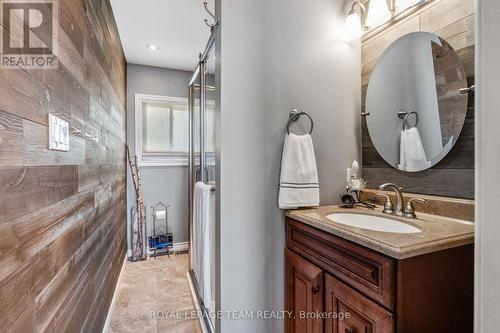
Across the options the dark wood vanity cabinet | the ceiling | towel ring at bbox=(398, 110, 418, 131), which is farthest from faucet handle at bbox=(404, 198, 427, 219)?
the ceiling

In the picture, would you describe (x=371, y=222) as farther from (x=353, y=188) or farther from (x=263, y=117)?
(x=263, y=117)

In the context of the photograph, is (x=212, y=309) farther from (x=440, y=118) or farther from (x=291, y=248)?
(x=440, y=118)

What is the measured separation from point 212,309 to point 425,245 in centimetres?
130

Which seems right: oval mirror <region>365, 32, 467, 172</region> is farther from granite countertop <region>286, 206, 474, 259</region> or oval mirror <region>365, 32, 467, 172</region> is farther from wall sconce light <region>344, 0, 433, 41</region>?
granite countertop <region>286, 206, 474, 259</region>

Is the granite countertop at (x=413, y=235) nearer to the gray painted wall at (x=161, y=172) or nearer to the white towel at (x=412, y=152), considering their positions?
the white towel at (x=412, y=152)

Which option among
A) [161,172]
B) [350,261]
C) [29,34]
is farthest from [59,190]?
[161,172]

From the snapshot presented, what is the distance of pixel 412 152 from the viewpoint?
1.39m

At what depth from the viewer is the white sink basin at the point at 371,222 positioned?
48.1 inches

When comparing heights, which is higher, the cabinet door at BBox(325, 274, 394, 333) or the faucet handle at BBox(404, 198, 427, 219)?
the faucet handle at BBox(404, 198, 427, 219)

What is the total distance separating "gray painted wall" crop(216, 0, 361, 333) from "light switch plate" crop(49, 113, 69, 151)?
0.69 m

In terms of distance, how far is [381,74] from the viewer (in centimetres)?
154

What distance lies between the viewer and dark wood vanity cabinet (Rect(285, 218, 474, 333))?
84 centimetres

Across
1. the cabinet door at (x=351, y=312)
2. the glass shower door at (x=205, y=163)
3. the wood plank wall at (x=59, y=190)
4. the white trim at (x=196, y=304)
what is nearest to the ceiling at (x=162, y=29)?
the wood plank wall at (x=59, y=190)

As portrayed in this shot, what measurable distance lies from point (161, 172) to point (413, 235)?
3029mm
